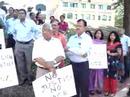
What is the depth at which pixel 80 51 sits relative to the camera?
11.6 metres

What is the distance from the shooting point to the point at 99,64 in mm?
15070

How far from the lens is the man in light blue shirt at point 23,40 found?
1469 cm

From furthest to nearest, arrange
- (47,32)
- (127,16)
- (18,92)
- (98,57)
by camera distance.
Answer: (127,16)
(98,57)
(18,92)
(47,32)

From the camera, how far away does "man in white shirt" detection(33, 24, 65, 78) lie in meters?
10.6

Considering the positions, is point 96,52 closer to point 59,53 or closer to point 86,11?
point 59,53

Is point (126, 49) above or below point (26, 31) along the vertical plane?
below

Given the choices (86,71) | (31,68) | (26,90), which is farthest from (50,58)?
(31,68)

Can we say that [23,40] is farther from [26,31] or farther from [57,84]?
[57,84]

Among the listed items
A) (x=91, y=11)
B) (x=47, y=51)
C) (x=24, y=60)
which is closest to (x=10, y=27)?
(x=24, y=60)

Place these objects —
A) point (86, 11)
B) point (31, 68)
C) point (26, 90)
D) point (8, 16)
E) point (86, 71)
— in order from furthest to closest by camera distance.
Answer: point (86, 11) < point (8, 16) < point (31, 68) < point (26, 90) < point (86, 71)

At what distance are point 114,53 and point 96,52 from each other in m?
0.64

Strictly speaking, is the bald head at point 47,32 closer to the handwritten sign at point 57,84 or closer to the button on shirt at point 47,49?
the button on shirt at point 47,49

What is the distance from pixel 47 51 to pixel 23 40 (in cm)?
421

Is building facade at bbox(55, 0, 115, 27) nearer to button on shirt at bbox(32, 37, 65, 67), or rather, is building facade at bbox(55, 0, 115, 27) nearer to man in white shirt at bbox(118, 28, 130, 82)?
man in white shirt at bbox(118, 28, 130, 82)
